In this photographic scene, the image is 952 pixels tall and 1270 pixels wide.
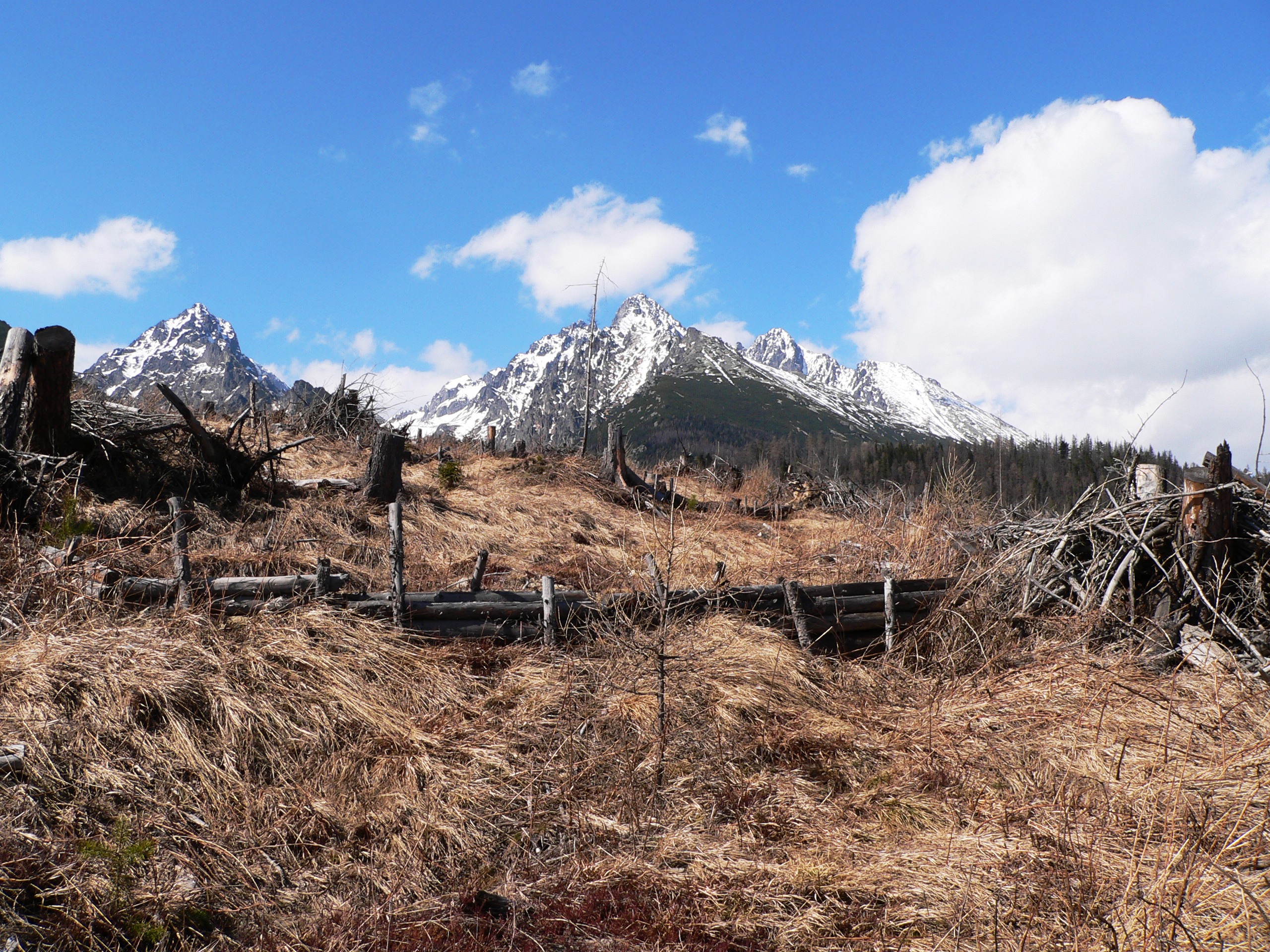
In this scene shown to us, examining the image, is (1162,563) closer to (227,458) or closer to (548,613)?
(548,613)

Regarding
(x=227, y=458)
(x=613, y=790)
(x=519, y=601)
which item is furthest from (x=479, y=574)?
(x=227, y=458)

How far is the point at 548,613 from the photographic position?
20.3ft

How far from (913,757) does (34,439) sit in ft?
30.0

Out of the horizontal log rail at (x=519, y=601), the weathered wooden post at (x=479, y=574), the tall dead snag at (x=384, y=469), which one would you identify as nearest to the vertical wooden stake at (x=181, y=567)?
the horizontal log rail at (x=519, y=601)

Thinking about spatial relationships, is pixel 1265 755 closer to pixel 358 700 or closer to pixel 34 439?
pixel 358 700

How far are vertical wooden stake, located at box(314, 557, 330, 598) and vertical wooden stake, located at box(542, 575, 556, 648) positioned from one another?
1.75 meters

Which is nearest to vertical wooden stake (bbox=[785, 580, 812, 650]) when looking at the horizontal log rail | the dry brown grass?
the horizontal log rail

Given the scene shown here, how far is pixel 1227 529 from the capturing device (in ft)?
21.1

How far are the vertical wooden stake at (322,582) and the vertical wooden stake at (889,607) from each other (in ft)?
17.1

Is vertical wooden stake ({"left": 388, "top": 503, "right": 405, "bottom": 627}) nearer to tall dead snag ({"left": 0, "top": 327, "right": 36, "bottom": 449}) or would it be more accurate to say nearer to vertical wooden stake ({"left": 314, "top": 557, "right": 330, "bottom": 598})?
vertical wooden stake ({"left": 314, "top": 557, "right": 330, "bottom": 598})

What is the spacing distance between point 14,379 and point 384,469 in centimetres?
403

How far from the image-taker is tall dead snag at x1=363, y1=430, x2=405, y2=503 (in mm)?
10039

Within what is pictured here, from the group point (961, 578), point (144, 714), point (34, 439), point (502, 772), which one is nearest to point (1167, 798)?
point (502, 772)

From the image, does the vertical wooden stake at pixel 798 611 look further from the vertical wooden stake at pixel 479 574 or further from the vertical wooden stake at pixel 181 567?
the vertical wooden stake at pixel 181 567
